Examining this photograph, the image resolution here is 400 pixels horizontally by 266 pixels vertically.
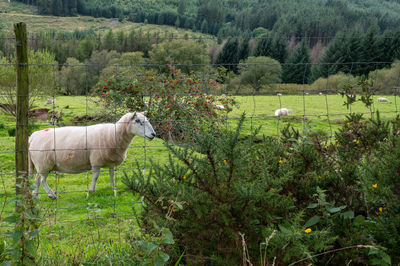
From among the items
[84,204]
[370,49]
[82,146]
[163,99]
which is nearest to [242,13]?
[370,49]

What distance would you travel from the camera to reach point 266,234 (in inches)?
99.4

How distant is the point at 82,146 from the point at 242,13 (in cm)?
15103

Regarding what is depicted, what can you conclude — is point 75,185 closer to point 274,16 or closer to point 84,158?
point 84,158

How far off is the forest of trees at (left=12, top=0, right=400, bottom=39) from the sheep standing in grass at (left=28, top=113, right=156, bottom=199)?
9375cm

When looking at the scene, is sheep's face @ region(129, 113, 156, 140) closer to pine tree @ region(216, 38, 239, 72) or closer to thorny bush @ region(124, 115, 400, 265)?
thorny bush @ region(124, 115, 400, 265)

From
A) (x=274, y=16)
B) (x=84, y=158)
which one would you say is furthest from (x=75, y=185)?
(x=274, y=16)

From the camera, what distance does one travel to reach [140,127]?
7988mm

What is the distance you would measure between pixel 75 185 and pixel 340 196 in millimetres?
7067

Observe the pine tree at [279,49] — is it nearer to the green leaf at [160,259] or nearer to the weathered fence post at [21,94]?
the weathered fence post at [21,94]

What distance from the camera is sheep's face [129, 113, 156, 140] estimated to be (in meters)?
7.92

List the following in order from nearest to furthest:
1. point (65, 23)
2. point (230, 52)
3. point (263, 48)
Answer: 1. point (263, 48)
2. point (230, 52)
3. point (65, 23)

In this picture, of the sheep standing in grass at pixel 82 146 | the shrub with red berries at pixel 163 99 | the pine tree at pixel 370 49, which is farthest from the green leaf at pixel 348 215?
the pine tree at pixel 370 49

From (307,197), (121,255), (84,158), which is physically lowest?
(84,158)

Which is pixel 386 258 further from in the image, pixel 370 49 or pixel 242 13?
pixel 242 13
